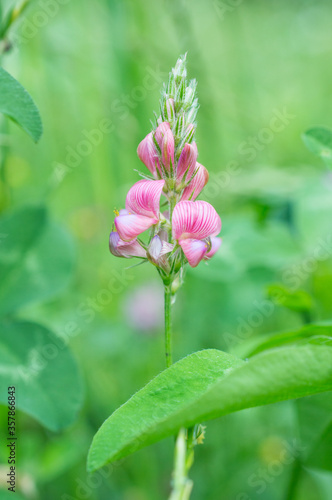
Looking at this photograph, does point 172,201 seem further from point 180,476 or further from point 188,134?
point 180,476

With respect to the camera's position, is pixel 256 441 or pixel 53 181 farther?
pixel 256 441

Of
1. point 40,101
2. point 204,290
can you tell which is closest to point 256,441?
point 204,290

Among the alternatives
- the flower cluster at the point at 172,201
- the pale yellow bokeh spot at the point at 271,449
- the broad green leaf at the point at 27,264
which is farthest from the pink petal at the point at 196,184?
the pale yellow bokeh spot at the point at 271,449

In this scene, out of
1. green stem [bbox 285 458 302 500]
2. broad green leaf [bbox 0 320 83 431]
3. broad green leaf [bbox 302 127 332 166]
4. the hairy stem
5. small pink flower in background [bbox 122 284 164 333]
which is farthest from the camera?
small pink flower in background [bbox 122 284 164 333]

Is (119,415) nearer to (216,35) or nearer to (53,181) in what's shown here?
(53,181)

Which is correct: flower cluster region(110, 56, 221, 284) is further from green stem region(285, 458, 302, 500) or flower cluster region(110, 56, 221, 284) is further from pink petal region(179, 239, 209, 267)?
green stem region(285, 458, 302, 500)

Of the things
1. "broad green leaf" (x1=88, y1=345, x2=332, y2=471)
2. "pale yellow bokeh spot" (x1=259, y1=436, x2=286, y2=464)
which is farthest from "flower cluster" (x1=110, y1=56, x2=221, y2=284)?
"pale yellow bokeh spot" (x1=259, y1=436, x2=286, y2=464)

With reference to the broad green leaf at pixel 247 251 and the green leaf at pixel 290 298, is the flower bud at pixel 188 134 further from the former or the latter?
the broad green leaf at pixel 247 251

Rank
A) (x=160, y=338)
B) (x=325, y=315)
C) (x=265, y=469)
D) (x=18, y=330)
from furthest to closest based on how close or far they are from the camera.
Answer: (x=160, y=338) → (x=265, y=469) → (x=325, y=315) → (x=18, y=330)
